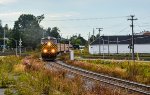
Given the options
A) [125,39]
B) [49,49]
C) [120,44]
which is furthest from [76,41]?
Answer: [49,49]

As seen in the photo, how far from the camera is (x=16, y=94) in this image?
17938 millimetres

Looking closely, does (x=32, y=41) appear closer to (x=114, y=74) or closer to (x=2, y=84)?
(x=114, y=74)

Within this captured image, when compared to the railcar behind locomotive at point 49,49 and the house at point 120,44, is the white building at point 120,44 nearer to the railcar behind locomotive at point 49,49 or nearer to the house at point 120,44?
the house at point 120,44

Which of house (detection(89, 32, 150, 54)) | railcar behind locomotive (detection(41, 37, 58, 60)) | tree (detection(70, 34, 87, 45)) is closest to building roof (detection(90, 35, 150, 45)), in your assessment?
house (detection(89, 32, 150, 54))

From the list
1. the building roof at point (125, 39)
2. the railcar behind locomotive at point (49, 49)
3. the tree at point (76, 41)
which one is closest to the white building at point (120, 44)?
the building roof at point (125, 39)

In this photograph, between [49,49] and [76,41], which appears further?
[76,41]

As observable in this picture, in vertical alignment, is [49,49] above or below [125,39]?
below

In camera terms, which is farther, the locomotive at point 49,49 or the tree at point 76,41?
the tree at point 76,41

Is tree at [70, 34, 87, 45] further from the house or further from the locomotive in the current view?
the locomotive

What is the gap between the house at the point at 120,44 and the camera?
406 feet

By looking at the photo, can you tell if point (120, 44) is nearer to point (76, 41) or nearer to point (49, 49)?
point (76, 41)

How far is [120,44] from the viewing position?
129m

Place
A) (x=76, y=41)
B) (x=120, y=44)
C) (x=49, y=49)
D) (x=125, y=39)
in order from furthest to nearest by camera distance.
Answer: (x=76, y=41), (x=125, y=39), (x=120, y=44), (x=49, y=49)

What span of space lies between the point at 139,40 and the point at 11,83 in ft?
343
